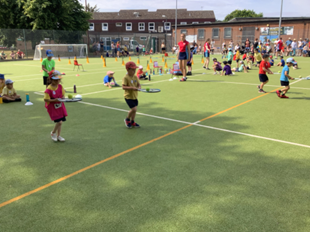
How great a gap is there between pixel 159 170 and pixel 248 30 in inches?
1880

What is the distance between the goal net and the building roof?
43733 millimetres

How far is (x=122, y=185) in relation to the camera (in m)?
4.39

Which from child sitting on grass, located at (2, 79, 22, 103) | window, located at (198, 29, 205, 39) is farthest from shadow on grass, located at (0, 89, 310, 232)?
window, located at (198, 29, 205, 39)

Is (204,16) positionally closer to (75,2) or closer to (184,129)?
(75,2)

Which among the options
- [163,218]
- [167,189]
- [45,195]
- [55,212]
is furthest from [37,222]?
[167,189]

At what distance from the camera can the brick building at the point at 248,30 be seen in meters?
42.4

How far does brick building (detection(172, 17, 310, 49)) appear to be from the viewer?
139 ft

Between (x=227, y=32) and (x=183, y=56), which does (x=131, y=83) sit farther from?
(x=227, y=32)

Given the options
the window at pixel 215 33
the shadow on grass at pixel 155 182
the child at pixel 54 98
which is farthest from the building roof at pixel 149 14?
the shadow on grass at pixel 155 182

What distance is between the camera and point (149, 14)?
8069 centimetres

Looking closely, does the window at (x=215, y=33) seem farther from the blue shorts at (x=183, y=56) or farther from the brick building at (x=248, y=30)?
the blue shorts at (x=183, y=56)

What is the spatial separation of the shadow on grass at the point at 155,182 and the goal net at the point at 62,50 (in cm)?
3025

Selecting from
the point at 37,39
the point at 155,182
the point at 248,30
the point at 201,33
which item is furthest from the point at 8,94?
the point at 201,33

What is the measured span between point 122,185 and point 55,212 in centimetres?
110
